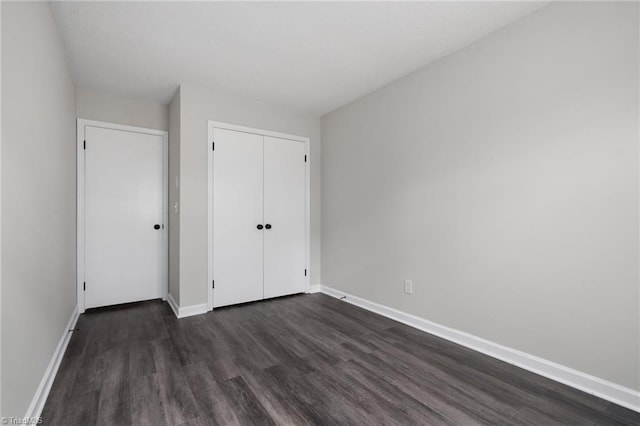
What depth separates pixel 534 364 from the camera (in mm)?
2002

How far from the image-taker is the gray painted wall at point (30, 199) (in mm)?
1246

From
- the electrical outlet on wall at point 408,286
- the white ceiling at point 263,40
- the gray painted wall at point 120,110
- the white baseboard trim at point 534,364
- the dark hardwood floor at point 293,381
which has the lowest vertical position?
the dark hardwood floor at point 293,381

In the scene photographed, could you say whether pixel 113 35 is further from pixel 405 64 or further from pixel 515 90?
pixel 515 90

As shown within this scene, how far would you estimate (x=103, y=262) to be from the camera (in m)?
3.31

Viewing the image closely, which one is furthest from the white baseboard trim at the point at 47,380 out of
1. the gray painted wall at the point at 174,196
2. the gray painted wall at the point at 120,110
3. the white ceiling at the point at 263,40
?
the white ceiling at the point at 263,40

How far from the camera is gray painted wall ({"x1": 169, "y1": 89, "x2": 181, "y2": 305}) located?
3139 mm

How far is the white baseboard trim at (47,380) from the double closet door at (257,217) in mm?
1262

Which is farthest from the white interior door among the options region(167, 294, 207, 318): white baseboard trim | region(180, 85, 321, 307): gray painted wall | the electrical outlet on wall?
the electrical outlet on wall

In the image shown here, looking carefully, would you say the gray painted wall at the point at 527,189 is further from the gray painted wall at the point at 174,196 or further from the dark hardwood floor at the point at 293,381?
the gray painted wall at the point at 174,196

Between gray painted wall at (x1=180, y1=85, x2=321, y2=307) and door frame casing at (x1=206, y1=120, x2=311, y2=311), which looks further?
door frame casing at (x1=206, y1=120, x2=311, y2=311)

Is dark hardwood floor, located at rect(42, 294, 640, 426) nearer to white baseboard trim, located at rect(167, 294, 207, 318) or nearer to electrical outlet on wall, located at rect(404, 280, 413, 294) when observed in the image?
white baseboard trim, located at rect(167, 294, 207, 318)

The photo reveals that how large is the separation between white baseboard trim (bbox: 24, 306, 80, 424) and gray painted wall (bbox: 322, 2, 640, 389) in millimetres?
2643

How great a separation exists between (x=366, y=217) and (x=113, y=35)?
2.71m

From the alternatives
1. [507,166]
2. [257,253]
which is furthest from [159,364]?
[507,166]
